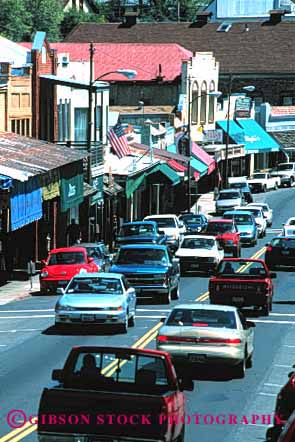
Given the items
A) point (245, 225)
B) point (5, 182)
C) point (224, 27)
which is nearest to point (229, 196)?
point (245, 225)

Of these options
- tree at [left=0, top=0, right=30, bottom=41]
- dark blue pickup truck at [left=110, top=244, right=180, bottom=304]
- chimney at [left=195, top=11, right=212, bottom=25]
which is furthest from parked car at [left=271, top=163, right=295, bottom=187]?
dark blue pickup truck at [left=110, top=244, right=180, bottom=304]

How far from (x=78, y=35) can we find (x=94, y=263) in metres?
78.0

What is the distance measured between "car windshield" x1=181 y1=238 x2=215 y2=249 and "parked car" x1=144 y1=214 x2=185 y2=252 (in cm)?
659

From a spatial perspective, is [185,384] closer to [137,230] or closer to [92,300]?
[92,300]

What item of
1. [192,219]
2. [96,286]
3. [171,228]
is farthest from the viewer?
[192,219]

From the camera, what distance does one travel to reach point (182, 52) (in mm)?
95875

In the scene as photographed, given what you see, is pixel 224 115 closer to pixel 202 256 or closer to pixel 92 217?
pixel 92 217

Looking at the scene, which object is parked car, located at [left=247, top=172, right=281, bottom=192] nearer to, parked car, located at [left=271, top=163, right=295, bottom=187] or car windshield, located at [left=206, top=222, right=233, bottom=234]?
parked car, located at [left=271, top=163, right=295, bottom=187]

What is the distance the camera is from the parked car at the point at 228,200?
7606 centimetres

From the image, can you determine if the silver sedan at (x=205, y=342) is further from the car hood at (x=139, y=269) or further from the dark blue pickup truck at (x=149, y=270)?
the car hood at (x=139, y=269)

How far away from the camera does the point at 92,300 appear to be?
32.0 metres

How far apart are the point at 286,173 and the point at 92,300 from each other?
66.1 m

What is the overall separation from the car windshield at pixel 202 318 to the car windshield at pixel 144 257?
44.4 feet

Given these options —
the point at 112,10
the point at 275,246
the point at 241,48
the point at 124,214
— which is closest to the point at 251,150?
the point at 241,48
